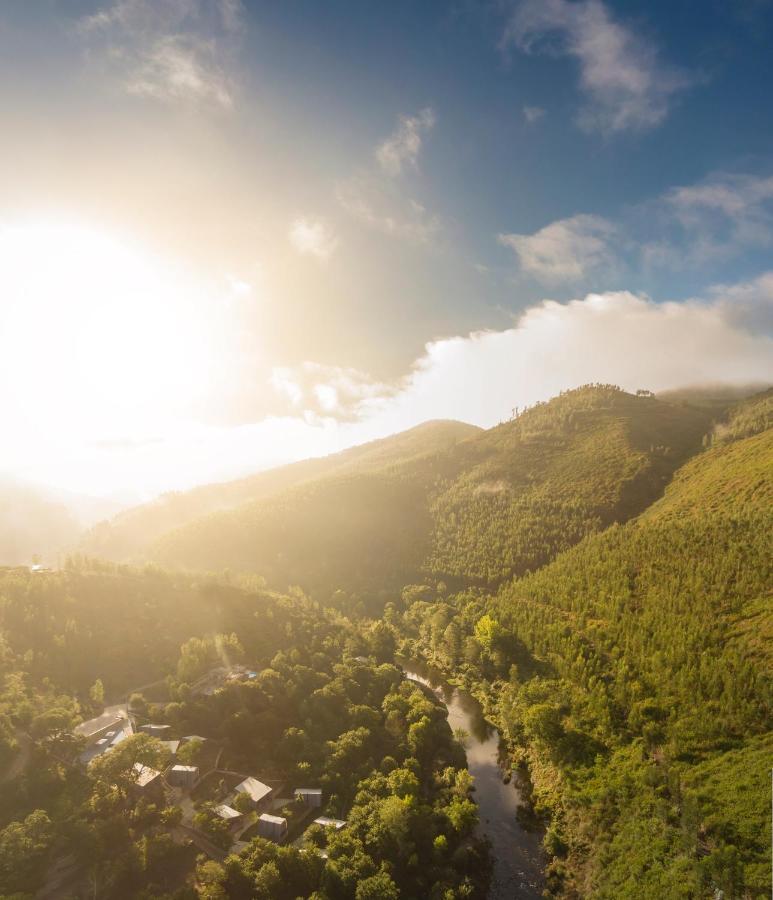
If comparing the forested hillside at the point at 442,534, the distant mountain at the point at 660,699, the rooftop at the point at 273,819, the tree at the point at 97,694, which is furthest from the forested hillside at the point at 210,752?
the forested hillside at the point at 442,534

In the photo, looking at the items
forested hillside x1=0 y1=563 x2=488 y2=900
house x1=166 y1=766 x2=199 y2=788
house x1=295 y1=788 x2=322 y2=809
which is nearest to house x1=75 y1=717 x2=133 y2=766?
forested hillside x1=0 y1=563 x2=488 y2=900

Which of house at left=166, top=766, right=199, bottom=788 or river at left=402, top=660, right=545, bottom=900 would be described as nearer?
river at left=402, top=660, right=545, bottom=900

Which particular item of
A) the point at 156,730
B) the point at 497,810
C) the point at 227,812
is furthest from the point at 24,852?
the point at 497,810

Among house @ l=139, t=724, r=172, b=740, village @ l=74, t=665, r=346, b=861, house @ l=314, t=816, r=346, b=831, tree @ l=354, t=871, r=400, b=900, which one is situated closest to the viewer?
tree @ l=354, t=871, r=400, b=900

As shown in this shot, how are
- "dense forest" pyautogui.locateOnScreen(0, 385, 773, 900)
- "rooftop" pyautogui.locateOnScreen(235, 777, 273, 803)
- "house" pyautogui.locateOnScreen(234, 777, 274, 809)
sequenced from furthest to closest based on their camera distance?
"rooftop" pyautogui.locateOnScreen(235, 777, 273, 803) < "house" pyautogui.locateOnScreen(234, 777, 274, 809) < "dense forest" pyautogui.locateOnScreen(0, 385, 773, 900)

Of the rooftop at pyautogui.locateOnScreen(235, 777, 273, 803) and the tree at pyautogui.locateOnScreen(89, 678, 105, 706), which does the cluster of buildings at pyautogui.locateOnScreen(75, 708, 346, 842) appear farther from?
the tree at pyautogui.locateOnScreen(89, 678, 105, 706)

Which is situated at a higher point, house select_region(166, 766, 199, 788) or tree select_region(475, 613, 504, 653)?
house select_region(166, 766, 199, 788)

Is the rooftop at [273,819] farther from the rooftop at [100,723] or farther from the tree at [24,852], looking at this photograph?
the rooftop at [100,723]
